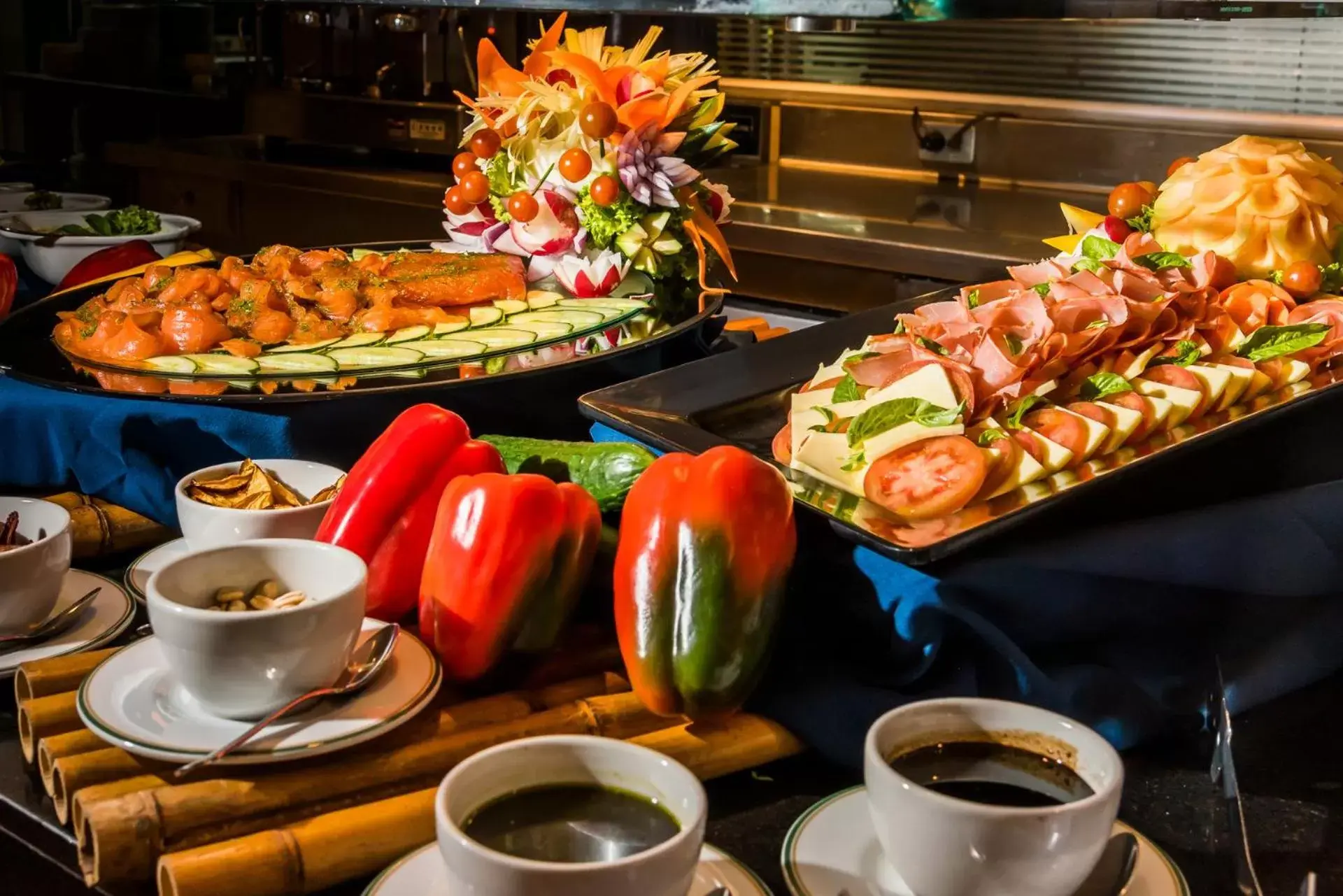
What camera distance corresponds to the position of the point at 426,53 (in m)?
5.35

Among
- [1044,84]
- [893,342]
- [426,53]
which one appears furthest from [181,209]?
[893,342]

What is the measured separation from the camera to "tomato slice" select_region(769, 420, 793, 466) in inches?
61.7

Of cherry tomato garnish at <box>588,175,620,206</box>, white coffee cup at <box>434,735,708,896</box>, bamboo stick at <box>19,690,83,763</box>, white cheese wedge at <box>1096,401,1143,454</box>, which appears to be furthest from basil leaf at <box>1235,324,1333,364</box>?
bamboo stick at <box>19,690,83,763</box>

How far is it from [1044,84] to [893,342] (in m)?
3.17

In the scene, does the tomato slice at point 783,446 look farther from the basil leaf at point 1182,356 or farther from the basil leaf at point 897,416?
the basil leaf at point 1182,356

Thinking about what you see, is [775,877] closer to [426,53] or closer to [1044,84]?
[1044,84]

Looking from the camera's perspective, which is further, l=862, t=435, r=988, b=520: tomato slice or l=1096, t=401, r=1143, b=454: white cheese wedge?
l=1096, t=401, r=1143, b=454: white cheese wedge

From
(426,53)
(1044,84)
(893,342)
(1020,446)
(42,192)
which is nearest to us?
(1020,446)

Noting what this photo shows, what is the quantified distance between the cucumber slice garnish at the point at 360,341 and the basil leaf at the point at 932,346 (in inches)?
30.3

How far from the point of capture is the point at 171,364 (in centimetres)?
185

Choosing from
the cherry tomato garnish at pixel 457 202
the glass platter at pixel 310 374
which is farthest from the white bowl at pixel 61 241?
the cherry tomato garnish at pixel 457 202

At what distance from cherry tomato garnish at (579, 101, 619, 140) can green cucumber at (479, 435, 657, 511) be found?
82 centimetres

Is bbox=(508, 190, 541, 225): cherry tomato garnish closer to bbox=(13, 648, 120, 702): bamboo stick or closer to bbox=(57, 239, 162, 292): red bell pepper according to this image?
bbox=(57, 239, 162, 292): red bell pepper

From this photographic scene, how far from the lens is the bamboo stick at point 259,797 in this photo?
102 cm
